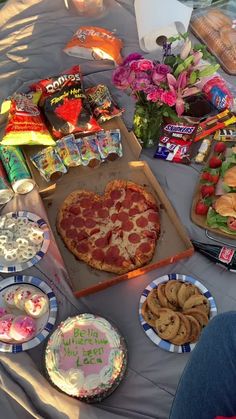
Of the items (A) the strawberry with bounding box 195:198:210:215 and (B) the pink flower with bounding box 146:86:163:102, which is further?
(A) the strawberry with bounding box 195:198:210:215

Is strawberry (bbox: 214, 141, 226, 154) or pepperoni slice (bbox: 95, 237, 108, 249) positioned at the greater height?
strawberry (bbox: 214, 141, 226, 154)

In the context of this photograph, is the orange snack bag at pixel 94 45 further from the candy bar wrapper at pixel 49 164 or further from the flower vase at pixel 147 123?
the candy bar wrapper at pixel 49 164

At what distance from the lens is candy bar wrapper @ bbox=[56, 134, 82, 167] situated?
1.70m

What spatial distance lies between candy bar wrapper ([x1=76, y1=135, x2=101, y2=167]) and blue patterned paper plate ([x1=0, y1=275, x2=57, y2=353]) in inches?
21.3

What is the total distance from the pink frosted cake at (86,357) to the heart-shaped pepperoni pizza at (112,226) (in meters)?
0.27

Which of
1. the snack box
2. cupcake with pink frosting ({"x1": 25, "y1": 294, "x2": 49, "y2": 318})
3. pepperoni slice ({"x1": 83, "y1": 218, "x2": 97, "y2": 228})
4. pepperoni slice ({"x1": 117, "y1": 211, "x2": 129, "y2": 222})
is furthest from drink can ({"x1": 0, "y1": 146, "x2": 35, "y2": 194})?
the snack box

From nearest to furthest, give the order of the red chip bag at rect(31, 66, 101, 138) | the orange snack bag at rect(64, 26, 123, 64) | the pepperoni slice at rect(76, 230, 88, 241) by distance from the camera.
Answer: the pepperoni slice at rect(76, 230, 88, 241) → the red chip bag at rect(31, 66, 101, 138) → the orange snack bag at rect(64, 26, 123, 64)

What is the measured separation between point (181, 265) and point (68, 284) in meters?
0.41

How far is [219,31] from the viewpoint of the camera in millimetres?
2273

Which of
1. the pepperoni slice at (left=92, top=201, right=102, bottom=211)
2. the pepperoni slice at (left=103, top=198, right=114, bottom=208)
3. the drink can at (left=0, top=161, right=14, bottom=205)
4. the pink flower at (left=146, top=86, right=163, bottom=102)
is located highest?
the pink flower at (left=146, top=86, right=163, bottom=102)

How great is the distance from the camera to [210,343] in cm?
99

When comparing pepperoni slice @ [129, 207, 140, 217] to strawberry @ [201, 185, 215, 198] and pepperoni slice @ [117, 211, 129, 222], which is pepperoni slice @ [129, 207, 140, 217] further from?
strawberry @ [201, 185, 215, 198]

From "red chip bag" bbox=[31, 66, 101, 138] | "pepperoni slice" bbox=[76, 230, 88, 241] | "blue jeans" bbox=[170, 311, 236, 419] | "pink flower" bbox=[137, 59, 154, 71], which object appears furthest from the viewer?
"red chip bag" bbox=[31, 66, 101, 138]

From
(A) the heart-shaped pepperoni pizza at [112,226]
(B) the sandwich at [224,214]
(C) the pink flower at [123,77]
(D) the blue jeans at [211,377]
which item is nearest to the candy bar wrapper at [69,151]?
(A) the heart-shaped pepperoni pizza at [112,226]
